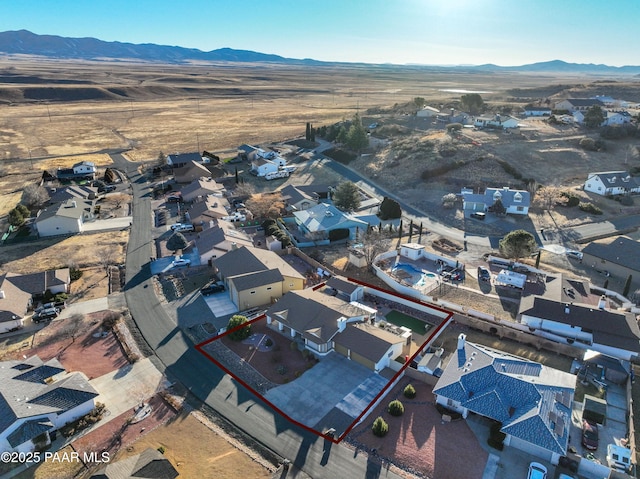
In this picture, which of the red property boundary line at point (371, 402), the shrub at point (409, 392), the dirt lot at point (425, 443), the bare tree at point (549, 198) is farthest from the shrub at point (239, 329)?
the bare tree at point (549, 198)

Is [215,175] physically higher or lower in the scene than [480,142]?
lower

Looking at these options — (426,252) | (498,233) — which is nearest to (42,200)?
(426,252)

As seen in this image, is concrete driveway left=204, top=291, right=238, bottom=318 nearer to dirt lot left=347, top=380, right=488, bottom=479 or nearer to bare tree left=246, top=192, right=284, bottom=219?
dirt lot left=347, top=380, right=488, bottom=479

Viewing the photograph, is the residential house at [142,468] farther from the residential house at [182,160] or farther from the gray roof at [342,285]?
the residential house at [182,160]

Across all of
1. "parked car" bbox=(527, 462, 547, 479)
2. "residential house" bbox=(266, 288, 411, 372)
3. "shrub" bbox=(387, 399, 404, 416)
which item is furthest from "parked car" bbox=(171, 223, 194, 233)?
"parked car" bbox=(527, 462, 547, 479)

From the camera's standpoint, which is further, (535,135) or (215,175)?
(535,135)

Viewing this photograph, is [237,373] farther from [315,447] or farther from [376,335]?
[376,335]

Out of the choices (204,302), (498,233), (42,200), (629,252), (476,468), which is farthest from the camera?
(42,200)
